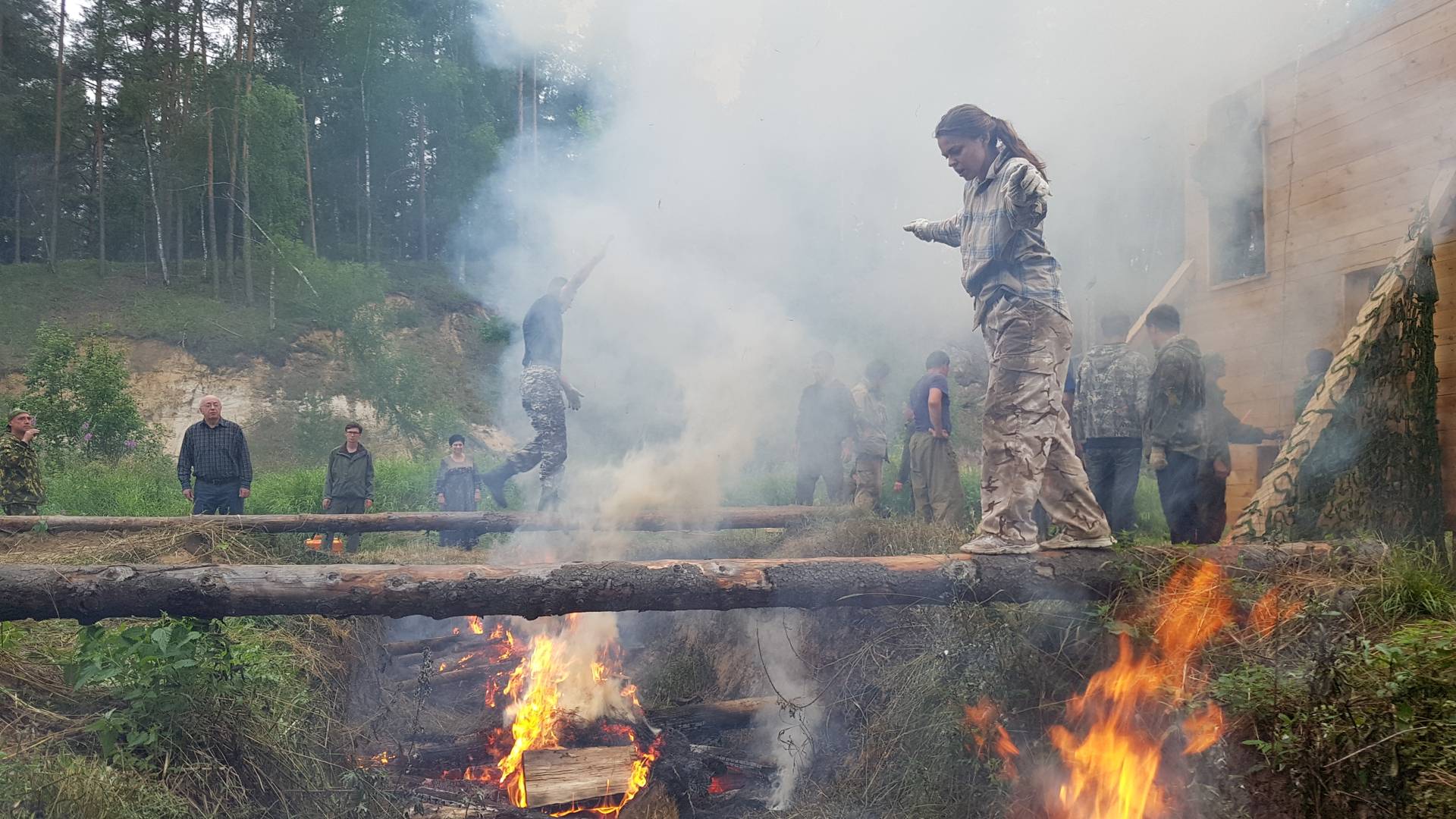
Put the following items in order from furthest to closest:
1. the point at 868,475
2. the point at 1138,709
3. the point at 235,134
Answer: the point at 235,134 → the point at 868,475 → the point at 1138,709

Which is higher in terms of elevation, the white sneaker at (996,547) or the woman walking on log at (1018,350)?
the woman walking on log at (1018,350)

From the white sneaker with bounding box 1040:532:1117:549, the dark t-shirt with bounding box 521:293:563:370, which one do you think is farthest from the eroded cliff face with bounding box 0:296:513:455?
the white sneaker with bounding box 1040:532:1117:549

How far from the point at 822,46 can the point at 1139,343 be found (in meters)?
5.66

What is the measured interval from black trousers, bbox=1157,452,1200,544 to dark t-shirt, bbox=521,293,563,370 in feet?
16.7

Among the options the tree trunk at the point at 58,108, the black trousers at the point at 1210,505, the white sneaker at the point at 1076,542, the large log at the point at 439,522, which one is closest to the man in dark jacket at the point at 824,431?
the large log at the point at 439,522

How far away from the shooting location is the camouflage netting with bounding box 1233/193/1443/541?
169 inches

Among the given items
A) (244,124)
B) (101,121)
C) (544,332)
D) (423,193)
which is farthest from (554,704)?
(101,121)

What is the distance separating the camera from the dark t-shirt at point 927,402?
25.4ft

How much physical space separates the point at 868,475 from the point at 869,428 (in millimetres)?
525

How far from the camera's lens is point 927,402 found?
819 centimetres

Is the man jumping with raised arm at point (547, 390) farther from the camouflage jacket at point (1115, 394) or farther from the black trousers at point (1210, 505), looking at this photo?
the black trousers at point (1210, 505)

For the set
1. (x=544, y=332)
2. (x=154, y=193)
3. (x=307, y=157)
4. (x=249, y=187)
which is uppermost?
(x=307, y=157)

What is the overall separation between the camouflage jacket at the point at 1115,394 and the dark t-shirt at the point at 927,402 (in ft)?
5.22

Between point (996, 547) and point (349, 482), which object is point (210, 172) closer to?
point (349, 482)
